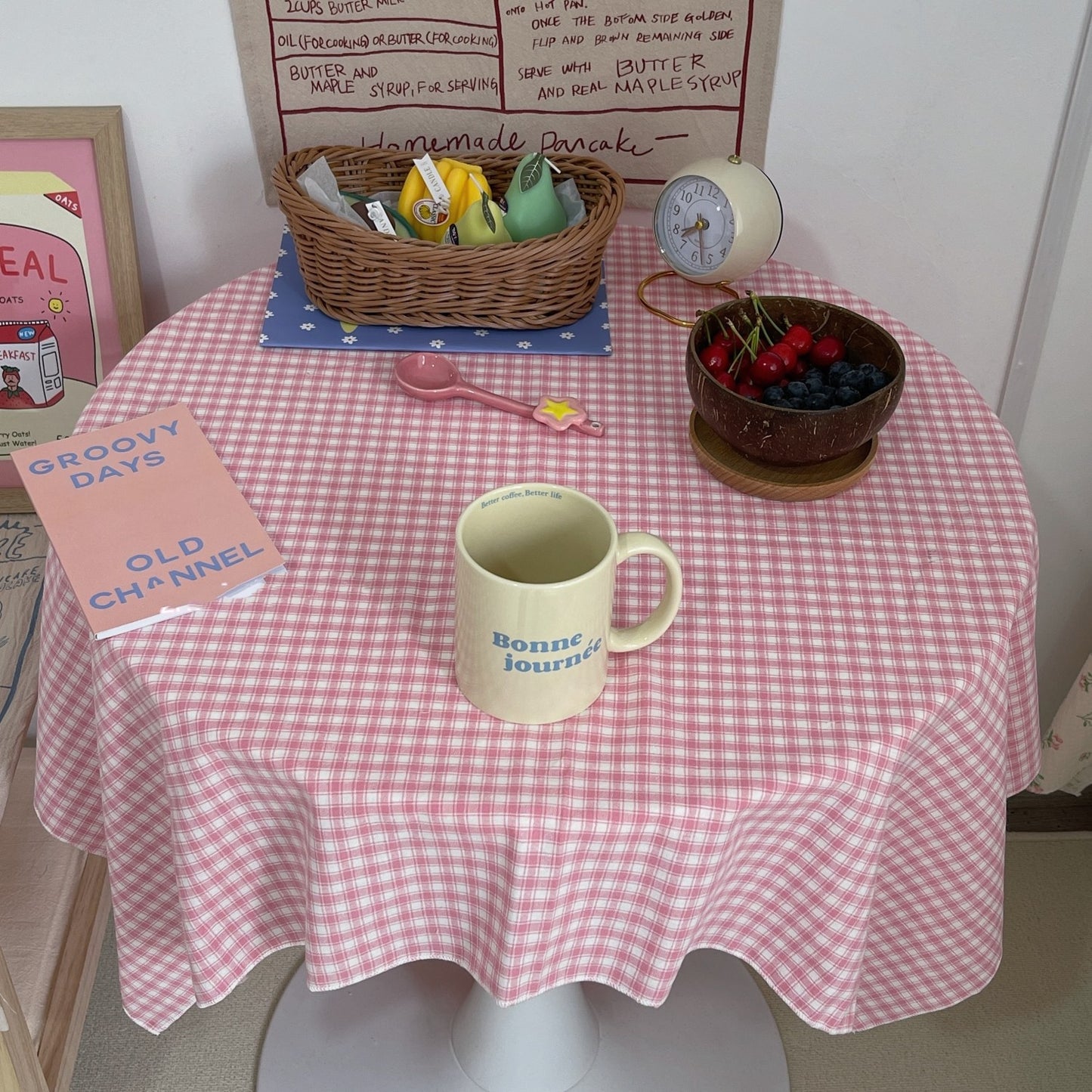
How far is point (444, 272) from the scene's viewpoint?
45.9 inches

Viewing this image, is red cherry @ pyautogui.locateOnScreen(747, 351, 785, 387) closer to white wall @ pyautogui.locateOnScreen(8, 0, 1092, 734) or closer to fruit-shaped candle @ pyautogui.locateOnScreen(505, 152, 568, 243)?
fruit-shaped candle @ pyautogui.locateOnScreen(505, 152, 568, 243)

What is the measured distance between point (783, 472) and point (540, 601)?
382 millimetres

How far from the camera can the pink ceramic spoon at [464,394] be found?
1097 millimetres

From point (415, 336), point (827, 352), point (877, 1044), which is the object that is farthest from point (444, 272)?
point (877, 1044)

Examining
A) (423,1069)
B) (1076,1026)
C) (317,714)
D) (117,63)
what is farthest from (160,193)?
(1076,1026)

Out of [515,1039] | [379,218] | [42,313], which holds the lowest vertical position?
[515,1039]

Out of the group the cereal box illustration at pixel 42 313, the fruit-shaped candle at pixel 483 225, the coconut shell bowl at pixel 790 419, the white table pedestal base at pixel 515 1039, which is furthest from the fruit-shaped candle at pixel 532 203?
the white table pedestal base at pixel 515 1039

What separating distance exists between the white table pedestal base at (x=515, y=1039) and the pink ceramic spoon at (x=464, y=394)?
708 mm

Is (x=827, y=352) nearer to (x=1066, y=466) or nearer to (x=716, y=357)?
(x=716, y=357)

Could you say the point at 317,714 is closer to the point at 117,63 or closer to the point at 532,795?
the point at 532,795

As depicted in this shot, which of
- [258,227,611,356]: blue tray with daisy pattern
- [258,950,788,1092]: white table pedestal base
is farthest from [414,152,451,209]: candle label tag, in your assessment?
[258,950,788,1092]: white table pedestal base

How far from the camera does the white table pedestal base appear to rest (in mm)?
1401

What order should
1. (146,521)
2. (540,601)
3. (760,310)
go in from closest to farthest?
(540,601) → (146,521) → (760,310)

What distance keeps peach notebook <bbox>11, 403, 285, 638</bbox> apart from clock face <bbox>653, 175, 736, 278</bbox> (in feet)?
1.86
